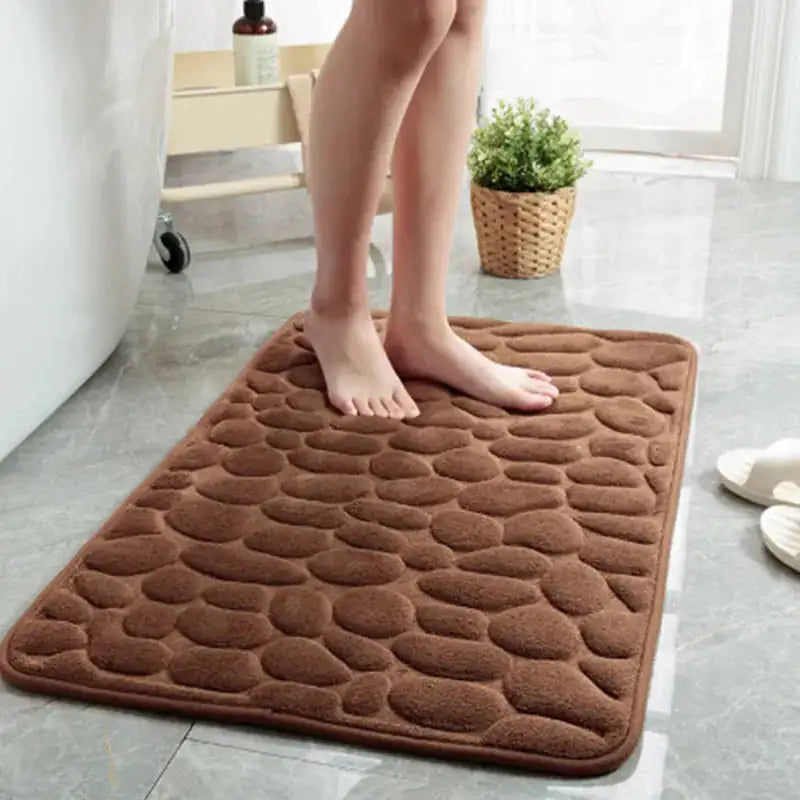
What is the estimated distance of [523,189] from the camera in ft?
7.13

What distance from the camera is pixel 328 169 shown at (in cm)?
162

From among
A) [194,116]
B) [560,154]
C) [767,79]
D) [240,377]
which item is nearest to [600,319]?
[560,154]

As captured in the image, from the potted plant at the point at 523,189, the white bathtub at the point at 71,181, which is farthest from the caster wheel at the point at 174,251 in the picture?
the potted plant at the point at 523,189

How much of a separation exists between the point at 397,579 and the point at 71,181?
2.33 feet

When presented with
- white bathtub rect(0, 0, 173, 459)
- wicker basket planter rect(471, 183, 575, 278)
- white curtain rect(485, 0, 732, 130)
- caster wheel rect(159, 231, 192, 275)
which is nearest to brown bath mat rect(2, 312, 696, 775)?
white bathtub rect(0, 0, 173, 459)

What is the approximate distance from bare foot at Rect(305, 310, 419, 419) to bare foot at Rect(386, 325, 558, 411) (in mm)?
36

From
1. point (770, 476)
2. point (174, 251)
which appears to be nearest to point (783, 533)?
point (770, 476)

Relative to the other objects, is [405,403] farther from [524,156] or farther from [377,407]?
[524,156]

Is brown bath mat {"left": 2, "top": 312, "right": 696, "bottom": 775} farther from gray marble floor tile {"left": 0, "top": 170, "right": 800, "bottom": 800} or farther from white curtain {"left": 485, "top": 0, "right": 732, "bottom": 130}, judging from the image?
white curtain {"left": 485, "top": 0, "right": 732, "bottom": 130}

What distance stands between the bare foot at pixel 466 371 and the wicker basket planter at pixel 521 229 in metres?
0.47

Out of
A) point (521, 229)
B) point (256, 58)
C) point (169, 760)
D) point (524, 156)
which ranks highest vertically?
point (256, 58)

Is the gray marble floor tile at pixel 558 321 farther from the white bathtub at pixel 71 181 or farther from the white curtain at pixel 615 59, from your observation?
the white curtain at pixel 615 59

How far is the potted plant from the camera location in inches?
85.0

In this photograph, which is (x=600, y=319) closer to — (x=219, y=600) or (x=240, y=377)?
(x=240, y=377)
